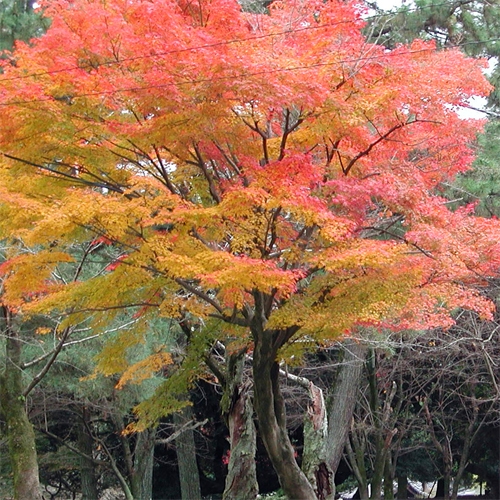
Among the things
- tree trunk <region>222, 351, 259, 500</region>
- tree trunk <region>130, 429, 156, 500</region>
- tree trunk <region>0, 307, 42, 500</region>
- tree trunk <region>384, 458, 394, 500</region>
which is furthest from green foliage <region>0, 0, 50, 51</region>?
tree trunk <region>384, 458, 394, 500</region>

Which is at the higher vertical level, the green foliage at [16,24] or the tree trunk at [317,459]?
the green foliage at [16,24]

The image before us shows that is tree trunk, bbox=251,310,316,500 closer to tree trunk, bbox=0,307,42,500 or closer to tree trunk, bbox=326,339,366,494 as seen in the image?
tree trunk, bbox=0,307,42,500

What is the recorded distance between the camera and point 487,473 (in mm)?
20922

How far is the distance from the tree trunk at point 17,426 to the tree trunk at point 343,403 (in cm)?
610

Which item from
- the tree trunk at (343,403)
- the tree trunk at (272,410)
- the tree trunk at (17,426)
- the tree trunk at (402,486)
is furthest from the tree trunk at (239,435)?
the tree trunk at (402,486)

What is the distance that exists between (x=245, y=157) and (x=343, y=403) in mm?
8431

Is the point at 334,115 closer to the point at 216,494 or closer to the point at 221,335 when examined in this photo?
the point at 221,335

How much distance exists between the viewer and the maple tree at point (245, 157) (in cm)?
739

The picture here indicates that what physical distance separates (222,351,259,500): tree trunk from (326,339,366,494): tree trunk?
168 inches

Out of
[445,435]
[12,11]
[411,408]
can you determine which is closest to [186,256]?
[12,11]

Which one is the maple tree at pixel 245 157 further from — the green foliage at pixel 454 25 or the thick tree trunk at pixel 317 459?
the green foliage at pixel 454 25

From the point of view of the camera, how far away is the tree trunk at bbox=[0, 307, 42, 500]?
463 inches

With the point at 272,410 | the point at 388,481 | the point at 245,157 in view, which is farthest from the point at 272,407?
→ the point at 388,481

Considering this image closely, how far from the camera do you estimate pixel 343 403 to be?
50.1ft
